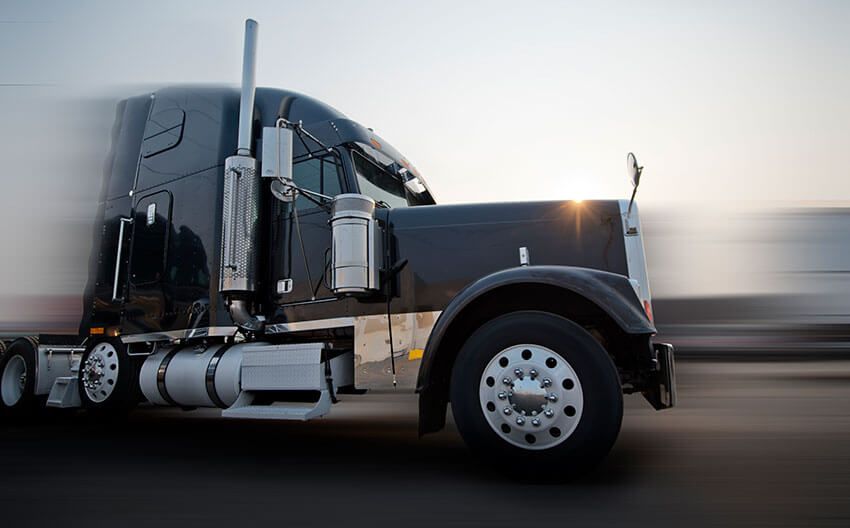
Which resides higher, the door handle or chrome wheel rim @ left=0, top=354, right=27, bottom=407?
the door handle

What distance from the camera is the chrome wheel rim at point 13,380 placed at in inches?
252

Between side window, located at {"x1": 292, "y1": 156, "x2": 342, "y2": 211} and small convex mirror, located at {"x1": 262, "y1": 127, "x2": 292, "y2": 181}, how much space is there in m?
0.62

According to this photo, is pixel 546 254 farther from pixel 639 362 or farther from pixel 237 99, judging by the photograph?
pixel 237 99

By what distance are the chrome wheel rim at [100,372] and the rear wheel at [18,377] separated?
0.94 meters

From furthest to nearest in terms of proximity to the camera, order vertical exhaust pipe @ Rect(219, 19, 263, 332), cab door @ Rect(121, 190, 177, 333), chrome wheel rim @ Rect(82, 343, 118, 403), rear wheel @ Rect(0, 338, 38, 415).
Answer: rear wheel @ Rect(0, 338, 38, 415) < chrome wheel rim @ Rect(82, 343, 118, 403) < cab door @ Rect(121, 190, 177, 333) < vertical exhaust pipe @ Rect(219, 19, 263, 332)

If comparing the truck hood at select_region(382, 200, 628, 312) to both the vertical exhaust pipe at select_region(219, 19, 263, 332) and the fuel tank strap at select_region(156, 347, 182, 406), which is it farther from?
the fuel tank strap at select_region(156, 347, 182, 406)

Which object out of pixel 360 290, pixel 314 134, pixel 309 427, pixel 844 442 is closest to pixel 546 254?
pixel 360 290

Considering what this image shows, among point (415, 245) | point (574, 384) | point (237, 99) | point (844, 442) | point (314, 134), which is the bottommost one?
point (844, 442)

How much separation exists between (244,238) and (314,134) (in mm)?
1033

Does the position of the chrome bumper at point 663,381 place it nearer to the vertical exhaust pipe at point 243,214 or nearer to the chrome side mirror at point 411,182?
the chrome side mirror at point 411,182

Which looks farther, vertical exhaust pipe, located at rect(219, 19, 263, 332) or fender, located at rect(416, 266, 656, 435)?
vertical exhaust pipe, located at rect(219, 19, 263, 332)

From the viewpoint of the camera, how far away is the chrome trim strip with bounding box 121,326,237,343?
497 centimetres

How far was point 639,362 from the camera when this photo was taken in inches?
139

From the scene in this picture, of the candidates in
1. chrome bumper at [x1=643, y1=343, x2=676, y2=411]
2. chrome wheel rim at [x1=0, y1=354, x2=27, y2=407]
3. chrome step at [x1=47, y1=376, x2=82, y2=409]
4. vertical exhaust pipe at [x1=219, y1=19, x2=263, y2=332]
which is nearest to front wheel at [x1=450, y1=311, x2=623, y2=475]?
chrome bumper at [x1=643, y1=343, x2=676, y2=411]
